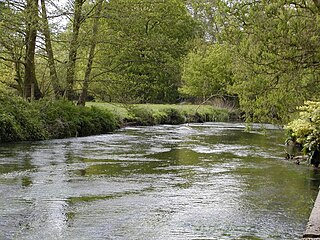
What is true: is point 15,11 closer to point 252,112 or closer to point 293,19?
point 252,112

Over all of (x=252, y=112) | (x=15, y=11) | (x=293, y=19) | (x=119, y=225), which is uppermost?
(x=15, y=11)

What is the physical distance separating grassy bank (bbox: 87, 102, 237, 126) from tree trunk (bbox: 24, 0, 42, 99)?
3.83 meters

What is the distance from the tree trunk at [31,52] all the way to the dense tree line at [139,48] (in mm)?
41

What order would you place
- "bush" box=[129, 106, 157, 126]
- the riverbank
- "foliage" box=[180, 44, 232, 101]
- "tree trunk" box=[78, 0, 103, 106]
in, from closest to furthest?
1. the riverbank
2. "tree trunk" box=[78, 0, 103, 106]
3. "bush" box=[129, 106, 157, 126]
4. "foliage" box=[180, 44, 232, 101]

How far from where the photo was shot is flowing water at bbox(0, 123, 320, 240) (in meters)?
6.70

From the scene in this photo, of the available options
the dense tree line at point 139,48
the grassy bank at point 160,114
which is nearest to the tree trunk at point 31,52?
the dense tree line at point 139,48

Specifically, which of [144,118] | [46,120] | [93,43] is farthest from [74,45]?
[144,118]

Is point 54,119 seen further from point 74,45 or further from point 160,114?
point 160,114

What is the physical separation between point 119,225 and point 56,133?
13715 millimetres

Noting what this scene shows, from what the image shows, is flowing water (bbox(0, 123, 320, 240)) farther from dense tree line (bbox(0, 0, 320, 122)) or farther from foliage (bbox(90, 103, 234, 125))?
foliage (bbox(90, 103, 234, 125))

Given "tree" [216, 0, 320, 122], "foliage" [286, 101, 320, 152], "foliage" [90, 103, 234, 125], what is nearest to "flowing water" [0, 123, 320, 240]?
"foliage" [286, 101, 320, 152]

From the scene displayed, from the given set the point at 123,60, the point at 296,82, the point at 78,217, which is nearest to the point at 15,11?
the point at 123,60

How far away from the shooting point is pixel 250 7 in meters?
11.3

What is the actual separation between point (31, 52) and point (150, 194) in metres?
14.0
